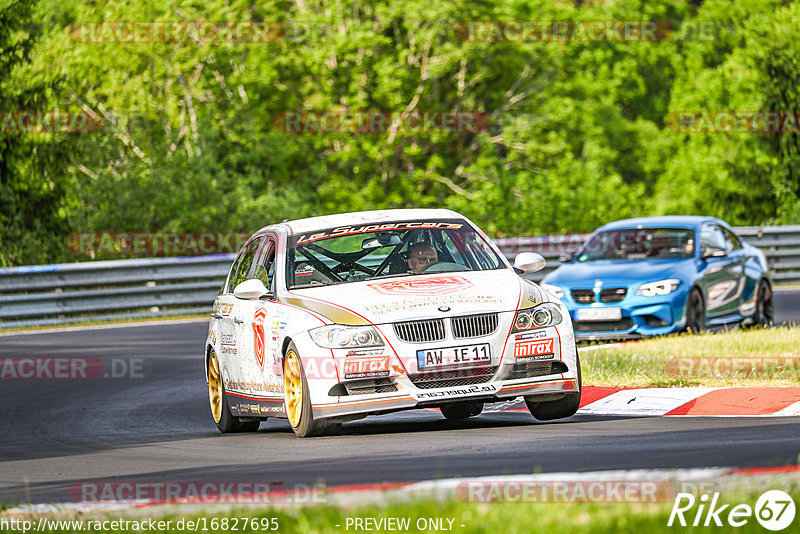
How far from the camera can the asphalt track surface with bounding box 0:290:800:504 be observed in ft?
24.2

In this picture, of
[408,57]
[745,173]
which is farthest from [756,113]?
[408,57]

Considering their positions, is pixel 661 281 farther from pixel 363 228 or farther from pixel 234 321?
pixel 234 321

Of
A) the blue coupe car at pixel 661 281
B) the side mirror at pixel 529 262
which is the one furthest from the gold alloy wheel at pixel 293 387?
the blue coupe car at pixel 661 281

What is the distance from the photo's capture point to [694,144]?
57.4 metres

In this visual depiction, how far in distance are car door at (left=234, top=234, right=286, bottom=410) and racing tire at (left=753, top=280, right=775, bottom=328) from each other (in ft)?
28.1

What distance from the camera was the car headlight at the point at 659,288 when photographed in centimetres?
1574

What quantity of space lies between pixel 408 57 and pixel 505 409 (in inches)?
1255

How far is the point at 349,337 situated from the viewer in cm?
934

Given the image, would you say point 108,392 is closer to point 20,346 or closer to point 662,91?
point 20,346

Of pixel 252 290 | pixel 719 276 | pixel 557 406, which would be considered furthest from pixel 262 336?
pixel 719 276

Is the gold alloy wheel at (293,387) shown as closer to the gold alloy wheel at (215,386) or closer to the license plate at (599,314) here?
the gold alloy wheel at (215,386)

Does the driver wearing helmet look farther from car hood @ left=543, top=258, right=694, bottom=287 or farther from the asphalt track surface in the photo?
car hood @ left=543, top=258, right=694, bottom=287

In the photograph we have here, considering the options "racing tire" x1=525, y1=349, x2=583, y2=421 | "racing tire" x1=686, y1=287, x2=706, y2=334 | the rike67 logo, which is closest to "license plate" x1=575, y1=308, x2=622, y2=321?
"racing tire" x1=686, y1=287, x2=706, y2=334

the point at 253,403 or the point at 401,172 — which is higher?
the point at 253,403
